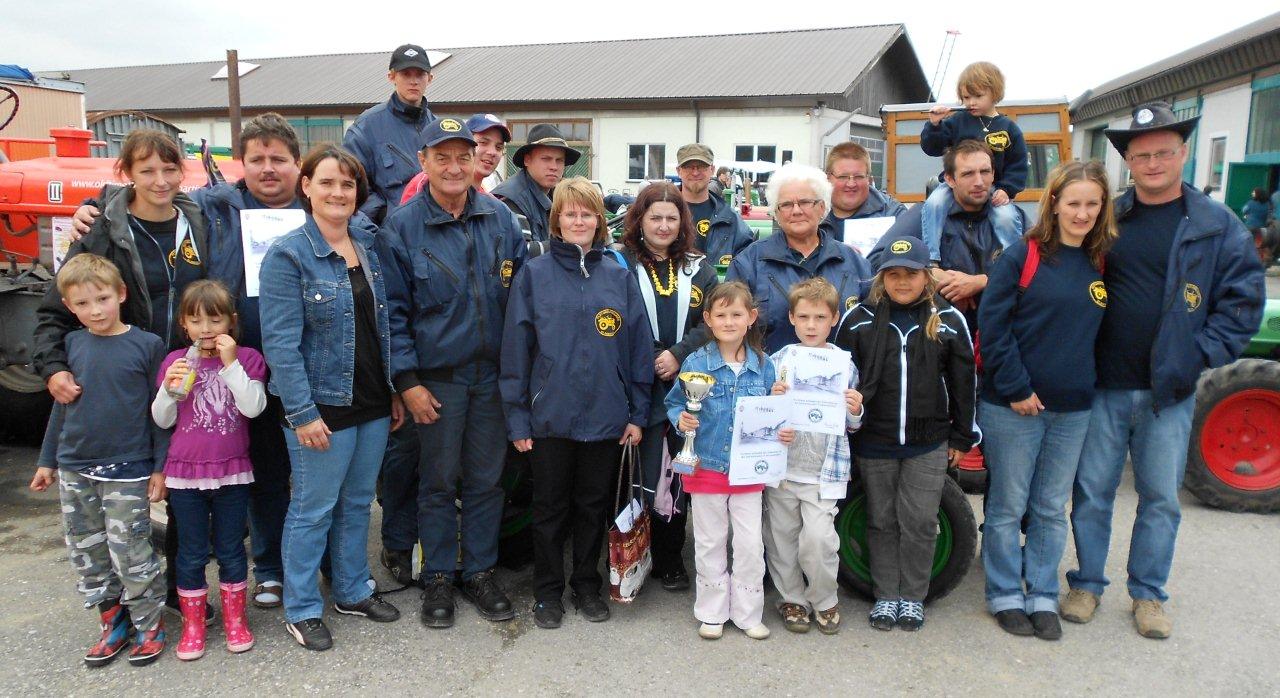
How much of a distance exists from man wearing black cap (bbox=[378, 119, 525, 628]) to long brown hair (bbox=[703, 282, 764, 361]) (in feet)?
2.82

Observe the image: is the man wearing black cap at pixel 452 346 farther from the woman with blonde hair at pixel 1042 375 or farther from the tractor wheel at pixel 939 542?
the woman with blonde hair at pixel 1042 375

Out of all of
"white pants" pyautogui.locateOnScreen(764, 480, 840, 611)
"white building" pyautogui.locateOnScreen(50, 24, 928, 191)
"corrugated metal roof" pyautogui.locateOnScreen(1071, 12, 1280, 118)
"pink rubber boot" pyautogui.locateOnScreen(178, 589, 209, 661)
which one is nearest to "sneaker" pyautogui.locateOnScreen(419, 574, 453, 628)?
"pink rubber boot" pyautogui.locateOnScreen(178, 589, 209, 661)

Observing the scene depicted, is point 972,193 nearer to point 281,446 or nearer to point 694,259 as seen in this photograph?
point 694,259

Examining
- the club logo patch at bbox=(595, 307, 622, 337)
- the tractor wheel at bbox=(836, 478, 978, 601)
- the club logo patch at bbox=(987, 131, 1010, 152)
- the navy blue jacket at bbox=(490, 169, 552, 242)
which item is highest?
the club logo patch at bbox=(987, 131, 1010, 152)

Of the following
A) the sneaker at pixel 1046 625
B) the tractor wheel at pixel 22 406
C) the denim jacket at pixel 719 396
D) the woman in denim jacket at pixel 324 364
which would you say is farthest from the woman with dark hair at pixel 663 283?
the tractor wheel at pixel 22 406

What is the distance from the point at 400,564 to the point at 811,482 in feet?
6.33

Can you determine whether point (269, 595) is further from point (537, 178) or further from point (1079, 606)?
point (1079, 606)

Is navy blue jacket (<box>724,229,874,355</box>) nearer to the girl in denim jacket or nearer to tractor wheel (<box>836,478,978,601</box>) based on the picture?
the girl in denim jacket

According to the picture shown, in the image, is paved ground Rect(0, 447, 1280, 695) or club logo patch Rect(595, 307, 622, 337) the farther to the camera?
club logo patch Rect(595, 307, 622, 337)

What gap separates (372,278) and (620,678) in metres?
1.77

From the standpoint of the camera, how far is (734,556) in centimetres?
346

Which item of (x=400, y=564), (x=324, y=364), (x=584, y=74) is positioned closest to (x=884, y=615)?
(x=400, y=564)

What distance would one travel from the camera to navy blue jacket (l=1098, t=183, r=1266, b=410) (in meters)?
3.24

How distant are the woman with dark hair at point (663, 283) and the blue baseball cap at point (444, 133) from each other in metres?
0.77
